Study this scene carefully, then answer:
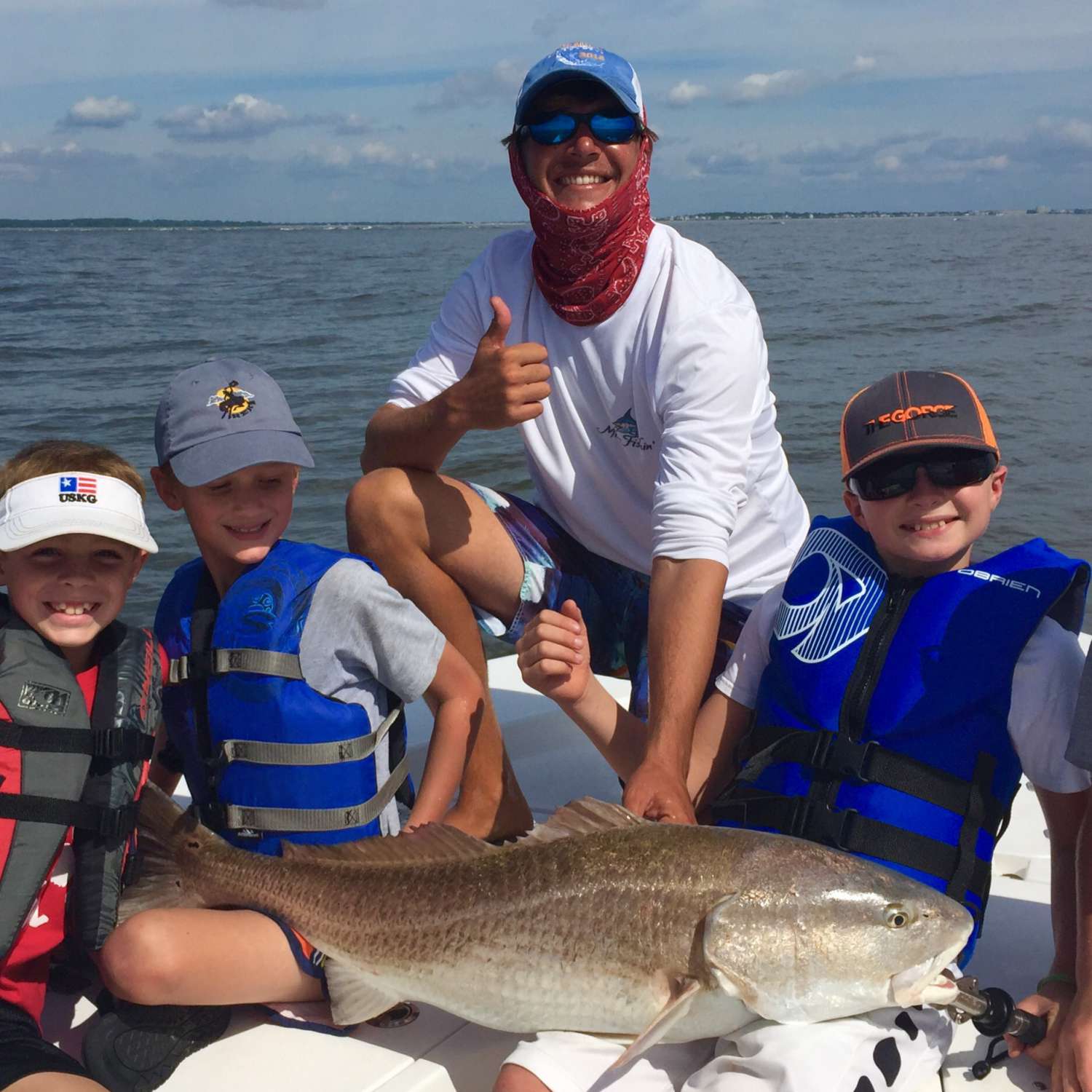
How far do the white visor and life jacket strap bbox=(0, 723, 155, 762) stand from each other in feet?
1.38

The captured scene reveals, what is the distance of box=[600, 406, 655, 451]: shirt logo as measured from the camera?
396 cm

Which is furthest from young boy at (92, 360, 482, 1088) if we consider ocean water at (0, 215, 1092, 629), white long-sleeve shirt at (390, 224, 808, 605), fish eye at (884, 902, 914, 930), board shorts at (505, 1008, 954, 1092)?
ocean water at (0, 215, 1092, 629)

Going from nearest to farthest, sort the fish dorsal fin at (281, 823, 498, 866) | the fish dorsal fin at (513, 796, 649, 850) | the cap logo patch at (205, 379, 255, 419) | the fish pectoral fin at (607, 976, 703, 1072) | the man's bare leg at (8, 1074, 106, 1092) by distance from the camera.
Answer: the fish pectoral fin at (607, 976, 703, 1072) → the man's bare leg at (8, 1074, 106, 1092) → the fish dorsal fin at (513, 796, 649, 850) → the fish dorsal fin at (281, 823, 498, 866) → the cap logo patch at (205, 379, 255, 419)

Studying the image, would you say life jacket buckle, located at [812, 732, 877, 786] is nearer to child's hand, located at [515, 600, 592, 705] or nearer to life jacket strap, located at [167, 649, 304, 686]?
child's hand, located at [515, 600, 592, 705]

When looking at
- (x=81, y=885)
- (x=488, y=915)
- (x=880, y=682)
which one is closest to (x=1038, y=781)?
(x=880, y=682)

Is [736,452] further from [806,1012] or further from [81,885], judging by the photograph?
[81,885]

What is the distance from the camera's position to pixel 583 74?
3.72 metres

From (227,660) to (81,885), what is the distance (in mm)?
624

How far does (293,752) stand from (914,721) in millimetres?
1510

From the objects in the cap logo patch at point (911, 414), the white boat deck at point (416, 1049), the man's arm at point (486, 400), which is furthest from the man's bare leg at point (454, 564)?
the cap logo patch at point (911, 414)

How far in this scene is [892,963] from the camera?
2344 millimetres

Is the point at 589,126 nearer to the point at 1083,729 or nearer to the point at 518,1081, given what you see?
the point at 1083,729

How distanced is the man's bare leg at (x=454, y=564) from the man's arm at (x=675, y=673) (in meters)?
0.63

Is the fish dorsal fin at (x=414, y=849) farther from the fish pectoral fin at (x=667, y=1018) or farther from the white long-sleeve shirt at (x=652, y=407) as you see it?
the white long-sleeve shirt at (x=652, y=407)
